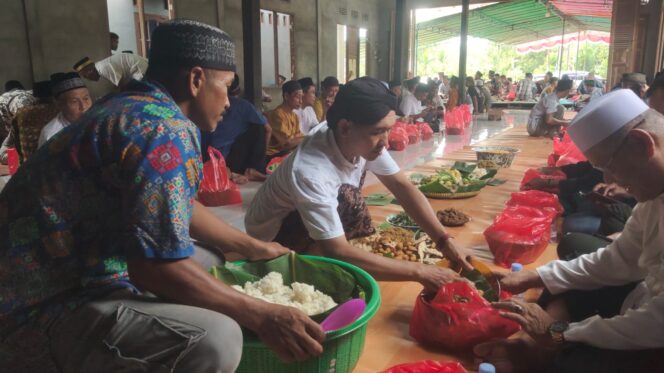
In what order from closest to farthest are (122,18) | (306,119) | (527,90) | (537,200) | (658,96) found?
(658,96) → (537,200) → (306,119) → (122,18) → (527,90)

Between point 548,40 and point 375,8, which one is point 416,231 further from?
point 548,40

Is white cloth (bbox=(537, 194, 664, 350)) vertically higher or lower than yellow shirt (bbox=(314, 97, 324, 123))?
lower

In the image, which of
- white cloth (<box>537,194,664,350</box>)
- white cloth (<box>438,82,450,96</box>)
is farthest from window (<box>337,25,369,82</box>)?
white cloth (<box>537,194,664,350</box>)

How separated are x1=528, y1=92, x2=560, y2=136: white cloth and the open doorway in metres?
6.24

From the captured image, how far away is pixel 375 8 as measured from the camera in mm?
15070

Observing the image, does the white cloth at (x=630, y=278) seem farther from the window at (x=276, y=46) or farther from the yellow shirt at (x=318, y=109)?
the window at (x=276, y=46)

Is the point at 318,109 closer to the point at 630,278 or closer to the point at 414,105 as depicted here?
the point at 414,105

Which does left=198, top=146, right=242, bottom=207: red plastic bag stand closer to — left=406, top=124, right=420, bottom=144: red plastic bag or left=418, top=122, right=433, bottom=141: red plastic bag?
left=406, top=124, right=420, bottom=144: red plastic bag

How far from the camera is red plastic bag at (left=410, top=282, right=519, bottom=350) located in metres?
1.74

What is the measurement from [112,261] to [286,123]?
188 inches

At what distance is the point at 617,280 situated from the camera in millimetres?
1738

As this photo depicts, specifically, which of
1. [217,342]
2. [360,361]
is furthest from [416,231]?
[217,342]

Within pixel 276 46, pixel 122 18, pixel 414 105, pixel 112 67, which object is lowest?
pixel 414 105

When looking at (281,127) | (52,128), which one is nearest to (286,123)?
(281,127)
